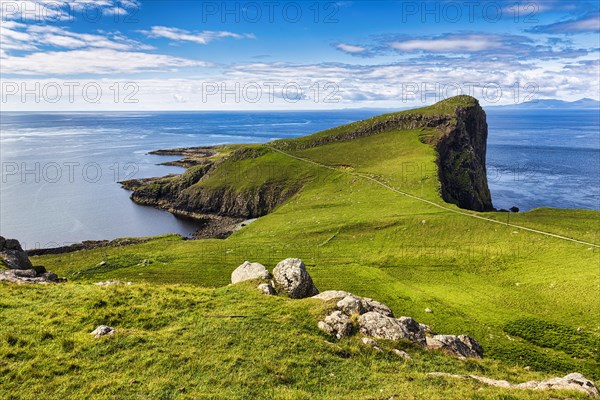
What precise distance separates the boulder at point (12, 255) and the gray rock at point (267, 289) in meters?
26.0

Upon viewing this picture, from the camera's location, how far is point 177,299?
81.4 feet

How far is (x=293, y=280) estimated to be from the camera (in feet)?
92.9

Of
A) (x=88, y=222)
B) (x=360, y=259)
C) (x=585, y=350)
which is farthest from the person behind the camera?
(x=88, y=222)

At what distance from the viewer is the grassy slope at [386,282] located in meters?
19.1

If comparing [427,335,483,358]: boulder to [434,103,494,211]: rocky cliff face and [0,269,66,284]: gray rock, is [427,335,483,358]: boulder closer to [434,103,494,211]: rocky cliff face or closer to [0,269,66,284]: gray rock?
[0,269,66,284]: gray rock

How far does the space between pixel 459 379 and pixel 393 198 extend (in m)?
61.1

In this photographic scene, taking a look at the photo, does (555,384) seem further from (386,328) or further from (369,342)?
(369,342)

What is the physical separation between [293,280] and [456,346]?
12.2 m

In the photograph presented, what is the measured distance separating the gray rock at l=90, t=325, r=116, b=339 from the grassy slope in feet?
2.28

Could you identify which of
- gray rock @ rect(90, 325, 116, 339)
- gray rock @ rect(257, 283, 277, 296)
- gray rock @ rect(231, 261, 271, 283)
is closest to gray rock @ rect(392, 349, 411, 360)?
gray rock @ rect(257, 283, 277, 296)

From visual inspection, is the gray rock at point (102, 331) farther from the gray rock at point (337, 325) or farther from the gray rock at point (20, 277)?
the gray rock at point (20, 277)

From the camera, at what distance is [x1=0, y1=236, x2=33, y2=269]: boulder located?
35812 millimetres

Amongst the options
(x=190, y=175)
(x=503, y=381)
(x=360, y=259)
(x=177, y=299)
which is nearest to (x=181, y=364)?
(x=177, y=299)

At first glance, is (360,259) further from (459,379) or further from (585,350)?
(459,379)
